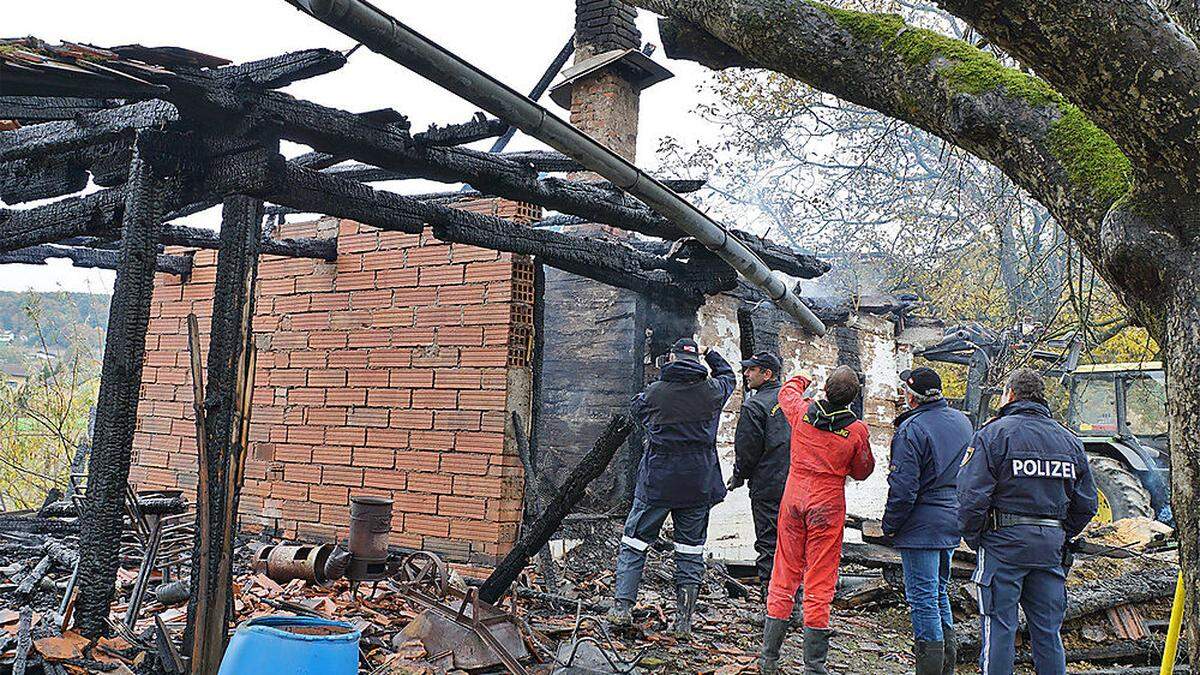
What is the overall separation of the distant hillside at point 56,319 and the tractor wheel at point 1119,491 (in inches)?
510

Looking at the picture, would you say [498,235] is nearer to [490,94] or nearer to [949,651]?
[490,94]

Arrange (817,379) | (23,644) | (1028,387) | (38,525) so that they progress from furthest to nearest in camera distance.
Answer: (817,379), (38,525), (1028,387), (23,644)

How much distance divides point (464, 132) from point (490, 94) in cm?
50

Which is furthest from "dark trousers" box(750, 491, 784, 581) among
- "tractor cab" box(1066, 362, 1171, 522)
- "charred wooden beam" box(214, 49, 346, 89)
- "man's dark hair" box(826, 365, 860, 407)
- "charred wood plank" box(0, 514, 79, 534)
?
"tractor cab" box(1066, 362, 1171, 522)

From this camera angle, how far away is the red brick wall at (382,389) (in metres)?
7.29

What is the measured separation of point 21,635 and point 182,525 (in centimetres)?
322

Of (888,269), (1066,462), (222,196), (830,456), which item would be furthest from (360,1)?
(888,269)

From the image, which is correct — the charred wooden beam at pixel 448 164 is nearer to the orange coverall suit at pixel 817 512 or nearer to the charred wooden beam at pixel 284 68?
the charred wooden beam at pixel 284 68

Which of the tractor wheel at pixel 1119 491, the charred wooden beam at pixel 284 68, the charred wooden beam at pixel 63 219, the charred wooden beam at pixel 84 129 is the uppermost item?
the charred wooden beam at pixel 284 68

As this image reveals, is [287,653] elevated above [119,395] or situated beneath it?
situated beneath

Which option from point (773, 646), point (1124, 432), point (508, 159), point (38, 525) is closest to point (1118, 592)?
point (773, 646)

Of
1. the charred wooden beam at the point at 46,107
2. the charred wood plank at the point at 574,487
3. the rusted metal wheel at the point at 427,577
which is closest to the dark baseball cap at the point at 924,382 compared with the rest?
the charred wood plank at the point at 574,487

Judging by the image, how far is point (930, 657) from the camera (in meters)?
5.50

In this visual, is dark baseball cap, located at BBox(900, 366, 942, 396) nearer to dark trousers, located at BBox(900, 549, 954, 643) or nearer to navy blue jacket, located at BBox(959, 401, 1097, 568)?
navy blue jacket, located at BBox(959, 401, 1097, 568)
